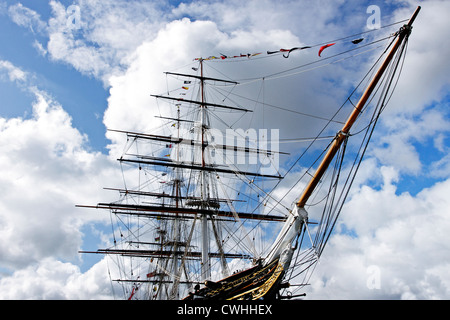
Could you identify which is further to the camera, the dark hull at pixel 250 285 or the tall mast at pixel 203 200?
the tall mast at pixel 203 200

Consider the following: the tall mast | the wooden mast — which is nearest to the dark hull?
the wooden mast

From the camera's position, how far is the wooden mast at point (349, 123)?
51.3 ft

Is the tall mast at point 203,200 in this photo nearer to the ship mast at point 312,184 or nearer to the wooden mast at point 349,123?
the ship mast at point 312,184

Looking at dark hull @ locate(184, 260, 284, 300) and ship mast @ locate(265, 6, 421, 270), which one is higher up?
ship mast @ locate(265, 6, 421, 270)

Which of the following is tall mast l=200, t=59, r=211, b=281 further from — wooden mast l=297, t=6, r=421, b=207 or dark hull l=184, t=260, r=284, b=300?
wooden mast l=297, t=6, r=421, b=207

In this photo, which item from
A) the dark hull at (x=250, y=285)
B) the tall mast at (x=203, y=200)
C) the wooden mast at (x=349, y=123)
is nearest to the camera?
the wooden mast at (x=349, y=123)

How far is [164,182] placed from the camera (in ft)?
187

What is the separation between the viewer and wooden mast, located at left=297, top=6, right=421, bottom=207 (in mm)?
15625

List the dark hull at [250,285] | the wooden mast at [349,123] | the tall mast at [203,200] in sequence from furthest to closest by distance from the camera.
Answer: the tall mast at [203,200]
the dark hull at [250,285]
the wooden mast at [349,123]

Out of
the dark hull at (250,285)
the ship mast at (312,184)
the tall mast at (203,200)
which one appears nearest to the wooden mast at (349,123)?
the ship mast at (312,184)

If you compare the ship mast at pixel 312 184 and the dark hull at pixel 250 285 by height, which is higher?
the ship mast at pixel 312 184

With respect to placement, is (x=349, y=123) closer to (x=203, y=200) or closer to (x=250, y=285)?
(x=250, y=285)

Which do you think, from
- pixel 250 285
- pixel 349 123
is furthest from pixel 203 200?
pixel 349 123
